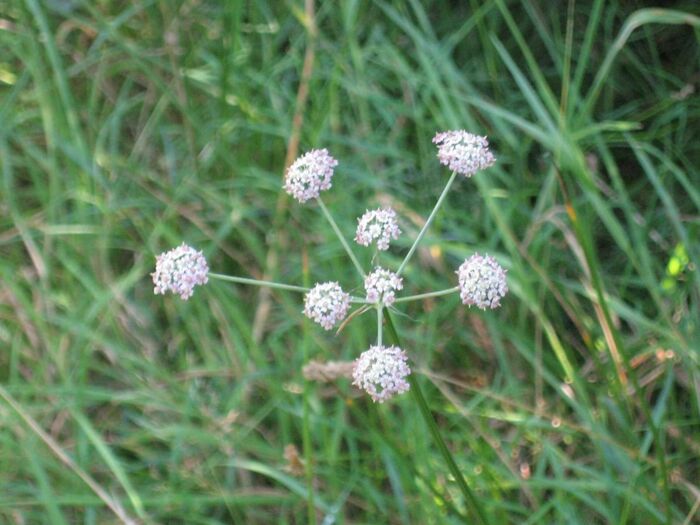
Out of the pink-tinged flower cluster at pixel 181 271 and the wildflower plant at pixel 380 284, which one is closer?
the wildflower plant at pixel 380 284

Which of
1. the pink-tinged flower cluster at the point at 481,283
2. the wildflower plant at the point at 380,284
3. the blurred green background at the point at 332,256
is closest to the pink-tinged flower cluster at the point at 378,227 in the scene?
the wildflower plant at the point at 380,284

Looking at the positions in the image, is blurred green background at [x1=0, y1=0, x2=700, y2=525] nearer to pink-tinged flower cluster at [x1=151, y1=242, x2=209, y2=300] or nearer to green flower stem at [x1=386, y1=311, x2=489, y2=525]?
green flower stem at [x1=386, y1=311, x2=489, y2=525]

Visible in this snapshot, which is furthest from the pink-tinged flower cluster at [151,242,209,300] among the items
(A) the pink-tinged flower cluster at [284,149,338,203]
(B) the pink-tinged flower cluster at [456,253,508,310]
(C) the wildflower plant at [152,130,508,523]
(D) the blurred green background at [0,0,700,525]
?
(D) the blurred green background at [0,0,700,525]

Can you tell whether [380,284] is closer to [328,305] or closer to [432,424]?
[328,305]

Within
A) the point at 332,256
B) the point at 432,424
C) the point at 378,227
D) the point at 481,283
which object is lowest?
the point at 432,424

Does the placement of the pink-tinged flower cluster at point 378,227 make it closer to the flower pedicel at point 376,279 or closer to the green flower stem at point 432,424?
the flower pedicel at point 376,279

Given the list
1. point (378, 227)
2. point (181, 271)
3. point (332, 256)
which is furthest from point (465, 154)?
point (332, 256)
